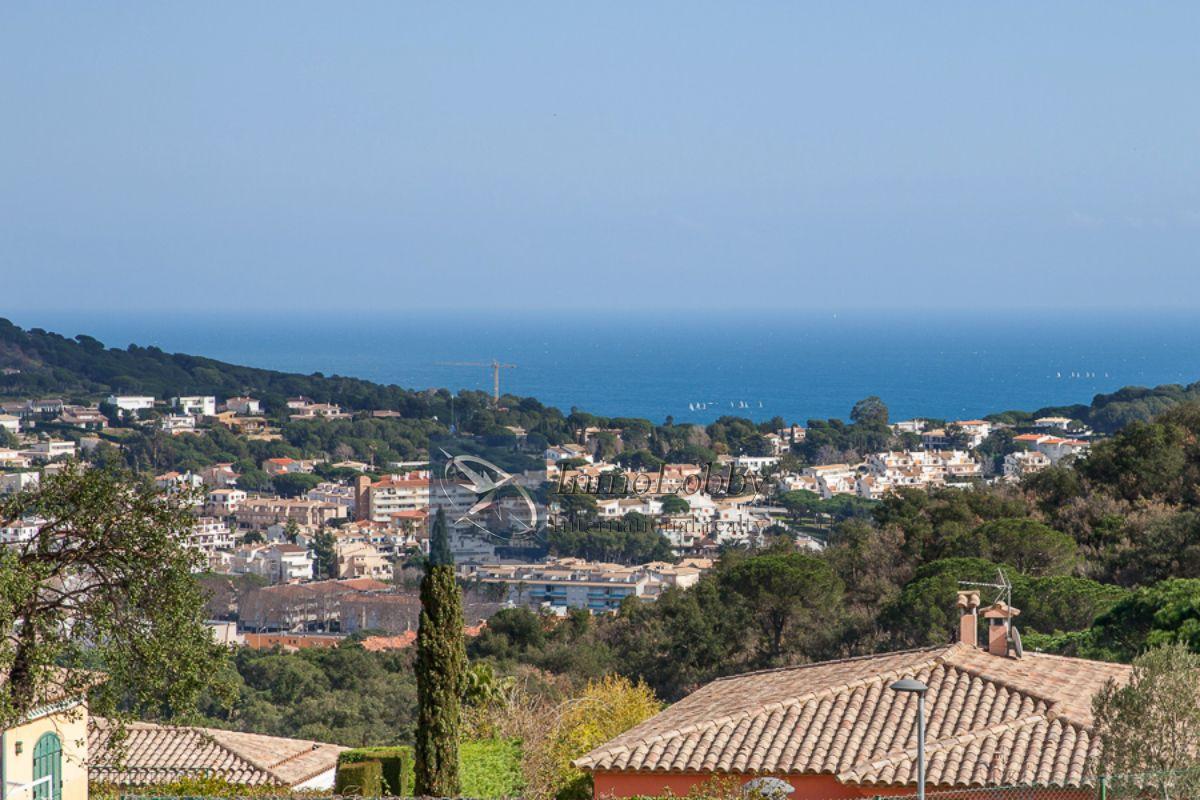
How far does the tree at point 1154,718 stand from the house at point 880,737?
96 cm

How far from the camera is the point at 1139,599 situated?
15.6m

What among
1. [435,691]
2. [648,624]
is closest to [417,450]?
[648,624]

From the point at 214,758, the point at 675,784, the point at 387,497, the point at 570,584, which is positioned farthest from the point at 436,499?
the point at 387,497

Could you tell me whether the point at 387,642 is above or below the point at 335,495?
above

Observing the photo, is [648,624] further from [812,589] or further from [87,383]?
[87,383]

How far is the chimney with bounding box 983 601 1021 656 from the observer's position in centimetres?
1247

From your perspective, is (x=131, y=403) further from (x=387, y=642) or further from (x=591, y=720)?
(x=591, y=720)

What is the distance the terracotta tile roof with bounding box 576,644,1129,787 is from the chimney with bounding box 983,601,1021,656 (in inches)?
15.4

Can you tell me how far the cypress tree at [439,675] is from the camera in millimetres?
12383

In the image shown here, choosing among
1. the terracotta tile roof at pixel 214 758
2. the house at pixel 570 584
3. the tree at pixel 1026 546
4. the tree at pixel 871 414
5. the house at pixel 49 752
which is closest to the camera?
the house at pixel 49 752

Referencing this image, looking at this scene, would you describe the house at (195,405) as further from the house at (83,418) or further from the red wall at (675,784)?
the red wall at (675,784)

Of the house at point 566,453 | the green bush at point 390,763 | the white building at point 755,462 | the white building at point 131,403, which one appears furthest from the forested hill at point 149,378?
the green bush at point 390,763

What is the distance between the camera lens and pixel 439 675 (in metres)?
12.6

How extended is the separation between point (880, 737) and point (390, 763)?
18.8 feet
